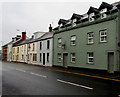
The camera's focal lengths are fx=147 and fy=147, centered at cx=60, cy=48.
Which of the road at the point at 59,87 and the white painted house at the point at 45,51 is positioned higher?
the white painted house at the point at 45,51

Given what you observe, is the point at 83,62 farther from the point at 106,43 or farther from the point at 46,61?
the point at 46,61

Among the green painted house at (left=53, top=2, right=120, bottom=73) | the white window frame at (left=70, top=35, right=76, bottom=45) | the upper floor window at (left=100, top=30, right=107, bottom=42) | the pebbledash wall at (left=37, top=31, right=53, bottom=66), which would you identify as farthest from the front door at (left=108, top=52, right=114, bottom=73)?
the pebbledash wall at (left=37, top=31, right=53, bottom=66)

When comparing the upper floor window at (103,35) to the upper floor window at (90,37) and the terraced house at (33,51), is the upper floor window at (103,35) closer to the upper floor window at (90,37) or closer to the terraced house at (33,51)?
the upper floor window at (90,37)

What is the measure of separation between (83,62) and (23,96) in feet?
49.5

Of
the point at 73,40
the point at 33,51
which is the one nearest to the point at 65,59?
the point at 73,40

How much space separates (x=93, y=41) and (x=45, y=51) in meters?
14.7

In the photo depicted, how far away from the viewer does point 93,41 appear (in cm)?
2033

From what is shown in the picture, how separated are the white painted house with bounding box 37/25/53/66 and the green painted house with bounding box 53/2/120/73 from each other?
3.06m

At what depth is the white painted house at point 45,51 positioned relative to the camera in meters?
30.8

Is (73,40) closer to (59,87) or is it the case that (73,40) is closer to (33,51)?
(59,87)

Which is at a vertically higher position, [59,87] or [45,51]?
[45,51]

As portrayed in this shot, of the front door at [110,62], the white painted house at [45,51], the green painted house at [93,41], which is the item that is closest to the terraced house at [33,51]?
the white painted house at [45,51]

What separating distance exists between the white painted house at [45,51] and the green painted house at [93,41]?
10.0 ft

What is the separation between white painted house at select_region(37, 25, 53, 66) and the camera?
101 ft
